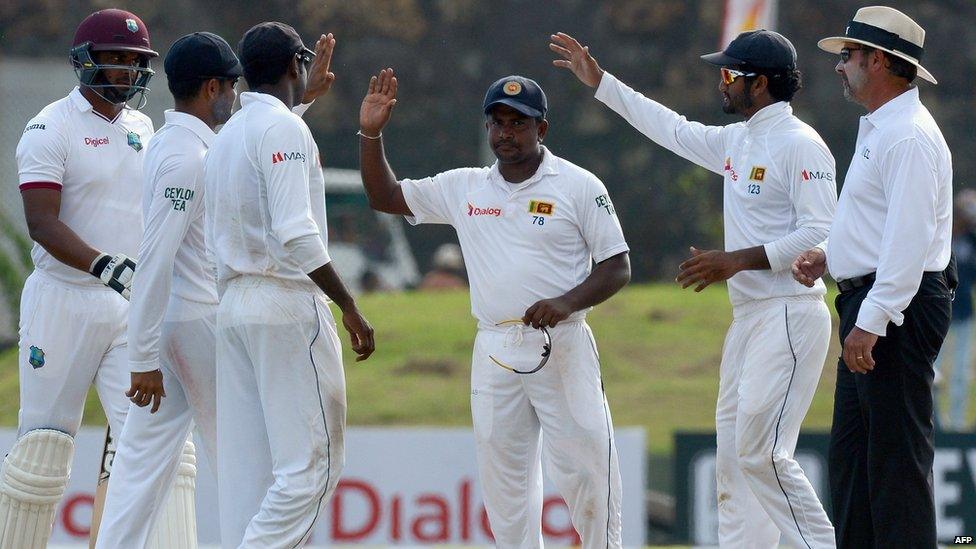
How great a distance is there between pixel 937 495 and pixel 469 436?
2.82 metres

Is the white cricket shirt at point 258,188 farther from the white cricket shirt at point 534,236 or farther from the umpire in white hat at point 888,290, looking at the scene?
the umpire in white hat at point 888,290

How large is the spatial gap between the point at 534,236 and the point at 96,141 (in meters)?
1.74

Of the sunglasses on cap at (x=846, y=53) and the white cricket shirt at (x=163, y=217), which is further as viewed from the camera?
the sunglasses on cap at (x=846, y=53)

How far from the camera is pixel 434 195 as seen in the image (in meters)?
5.78

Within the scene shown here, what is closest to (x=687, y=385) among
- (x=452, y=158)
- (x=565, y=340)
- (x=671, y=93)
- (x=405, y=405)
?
(x=405, y=405)

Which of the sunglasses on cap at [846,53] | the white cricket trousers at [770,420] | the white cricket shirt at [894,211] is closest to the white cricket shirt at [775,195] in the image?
the white cricket trousers at [770,420]

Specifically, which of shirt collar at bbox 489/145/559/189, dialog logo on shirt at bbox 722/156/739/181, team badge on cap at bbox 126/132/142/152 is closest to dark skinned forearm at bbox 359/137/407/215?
shirt collar at bbox 489/145/559/189

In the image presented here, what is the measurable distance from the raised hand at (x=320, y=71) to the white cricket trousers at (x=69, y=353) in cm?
110

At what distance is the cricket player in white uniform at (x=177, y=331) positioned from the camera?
5184 millimetres

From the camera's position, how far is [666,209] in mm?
15492

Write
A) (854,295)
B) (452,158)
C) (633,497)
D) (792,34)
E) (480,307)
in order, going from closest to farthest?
(854,295) → (480,307) → (633,497) → (452,158) → (792,34)

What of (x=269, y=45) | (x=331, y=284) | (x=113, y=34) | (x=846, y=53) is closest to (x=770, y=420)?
(x=846, y=53)

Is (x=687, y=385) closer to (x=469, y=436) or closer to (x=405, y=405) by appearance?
(x=405, y=405)

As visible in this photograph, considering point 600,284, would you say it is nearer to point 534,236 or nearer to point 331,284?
point 534,236
